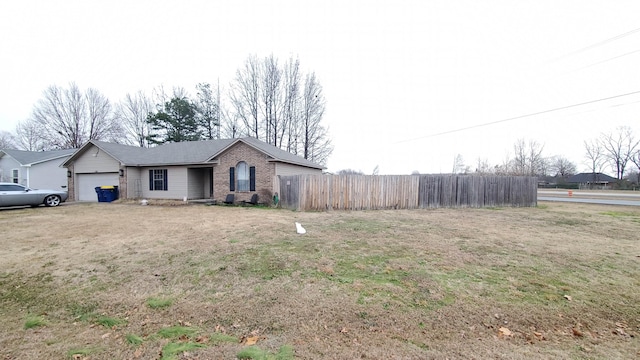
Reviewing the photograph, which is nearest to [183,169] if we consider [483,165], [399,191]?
[399,191]

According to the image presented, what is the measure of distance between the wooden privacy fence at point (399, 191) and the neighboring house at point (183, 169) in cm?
166

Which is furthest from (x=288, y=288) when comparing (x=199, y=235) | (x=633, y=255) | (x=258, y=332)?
(x=633, y=255)

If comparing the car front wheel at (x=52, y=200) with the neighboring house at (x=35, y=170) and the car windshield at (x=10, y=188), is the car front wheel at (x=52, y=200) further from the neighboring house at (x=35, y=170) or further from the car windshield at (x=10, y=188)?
the neighboring house at (x=35, y=170)

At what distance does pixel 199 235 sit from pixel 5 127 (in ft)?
182

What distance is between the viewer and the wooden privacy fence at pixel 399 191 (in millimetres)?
12836

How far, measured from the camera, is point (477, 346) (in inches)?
96.1

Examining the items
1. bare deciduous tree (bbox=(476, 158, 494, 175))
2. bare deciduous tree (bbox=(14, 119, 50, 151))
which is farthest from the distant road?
bare deciduous tree (bbox=(14, 119, 50, 151))

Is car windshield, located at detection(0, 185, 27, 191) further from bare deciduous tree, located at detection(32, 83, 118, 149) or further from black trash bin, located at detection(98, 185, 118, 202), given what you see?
bare deciduous tree, located at detection(32, 83, 118, 149)

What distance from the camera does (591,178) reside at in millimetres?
50938

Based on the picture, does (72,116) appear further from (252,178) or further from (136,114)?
(252,178)

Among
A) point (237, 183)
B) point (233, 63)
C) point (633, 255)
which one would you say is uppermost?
point (233, 63)

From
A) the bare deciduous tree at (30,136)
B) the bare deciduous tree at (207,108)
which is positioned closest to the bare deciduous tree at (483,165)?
the bare deciduous tree at (207,108)

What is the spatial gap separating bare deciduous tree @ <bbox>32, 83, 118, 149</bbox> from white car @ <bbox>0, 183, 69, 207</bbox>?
23734 millimetres

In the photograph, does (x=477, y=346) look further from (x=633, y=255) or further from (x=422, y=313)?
(x=633, y=255)
